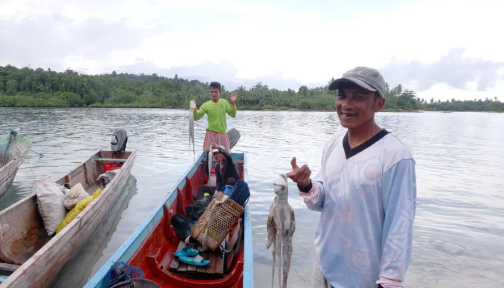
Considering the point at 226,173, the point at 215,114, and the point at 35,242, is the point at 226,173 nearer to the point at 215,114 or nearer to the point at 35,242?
the point at 215,114

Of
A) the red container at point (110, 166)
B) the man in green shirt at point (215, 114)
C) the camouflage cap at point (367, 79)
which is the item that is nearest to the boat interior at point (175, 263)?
the camouflage cap at point (367, 79)

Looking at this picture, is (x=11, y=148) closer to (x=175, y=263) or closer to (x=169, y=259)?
(x=169, y=259)

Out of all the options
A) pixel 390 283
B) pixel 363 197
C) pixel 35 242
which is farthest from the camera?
pixel 35 242

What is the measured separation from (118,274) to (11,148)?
709 cm

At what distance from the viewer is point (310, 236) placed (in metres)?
6.41

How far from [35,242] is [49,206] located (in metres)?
0.58

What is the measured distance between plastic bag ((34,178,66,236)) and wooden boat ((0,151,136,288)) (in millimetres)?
121

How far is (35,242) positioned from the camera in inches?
189

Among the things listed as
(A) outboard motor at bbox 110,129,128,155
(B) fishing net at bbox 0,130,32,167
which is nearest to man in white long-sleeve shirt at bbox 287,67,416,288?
(B) fishing net at bbox 0,130,32,167

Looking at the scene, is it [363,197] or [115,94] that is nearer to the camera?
[363,197]

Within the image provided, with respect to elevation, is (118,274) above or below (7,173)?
above

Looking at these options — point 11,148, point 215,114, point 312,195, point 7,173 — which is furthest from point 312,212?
point 11,148

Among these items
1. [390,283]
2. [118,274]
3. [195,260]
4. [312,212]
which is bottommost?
[312,212]

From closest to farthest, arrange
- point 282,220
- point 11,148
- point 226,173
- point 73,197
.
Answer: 1. point 282,220
2. point 73,197
3. point 226,173
4. point 11,148
